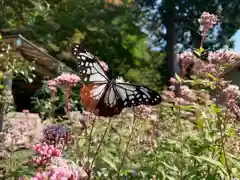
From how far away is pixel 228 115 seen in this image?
243 cm

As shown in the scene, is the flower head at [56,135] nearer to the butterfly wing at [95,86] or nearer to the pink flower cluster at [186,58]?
the butterfly wing at [95,86]

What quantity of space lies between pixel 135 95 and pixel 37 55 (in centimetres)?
751

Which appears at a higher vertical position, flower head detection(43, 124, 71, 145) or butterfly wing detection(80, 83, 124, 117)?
butterfly wing detection(80, 83, 124, 117)

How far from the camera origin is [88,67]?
2.55 m

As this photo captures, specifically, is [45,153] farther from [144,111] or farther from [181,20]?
[181,20]

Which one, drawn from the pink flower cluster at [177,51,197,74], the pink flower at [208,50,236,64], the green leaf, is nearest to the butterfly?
the green leaf

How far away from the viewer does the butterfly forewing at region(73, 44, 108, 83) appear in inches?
99.4

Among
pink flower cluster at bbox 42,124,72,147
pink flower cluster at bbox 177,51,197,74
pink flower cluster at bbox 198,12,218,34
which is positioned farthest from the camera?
pink flower cluster at bbox 177,51,197,74

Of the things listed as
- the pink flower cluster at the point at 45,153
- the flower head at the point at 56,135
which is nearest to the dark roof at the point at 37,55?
the flower head at the point at 56,135

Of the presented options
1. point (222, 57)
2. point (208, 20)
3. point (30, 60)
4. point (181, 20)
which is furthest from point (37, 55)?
point (181, 20)

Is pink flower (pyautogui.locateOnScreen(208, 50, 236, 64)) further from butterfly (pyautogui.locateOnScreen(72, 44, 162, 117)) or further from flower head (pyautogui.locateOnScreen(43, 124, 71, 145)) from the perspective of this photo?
flower head (pyautogui.locateOnScreen(43, 124, 71, 145))

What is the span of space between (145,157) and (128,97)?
1.90 feet

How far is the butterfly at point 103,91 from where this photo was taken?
8.12 ft

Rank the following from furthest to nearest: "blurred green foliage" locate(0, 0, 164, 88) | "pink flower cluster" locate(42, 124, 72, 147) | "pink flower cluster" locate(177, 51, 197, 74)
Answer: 1. "blurred green foliage" locate(0, 0, 164, 88)
2. "pink flower cluster" locate(177, 51, 197, 74)
3. "pink flower cluster" locate(42, 124, 72, 147)
